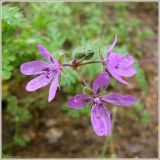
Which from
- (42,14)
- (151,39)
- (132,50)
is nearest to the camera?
(42,14)

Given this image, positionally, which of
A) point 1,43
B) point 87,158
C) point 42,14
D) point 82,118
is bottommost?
point 87,158

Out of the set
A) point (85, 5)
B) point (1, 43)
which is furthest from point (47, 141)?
point (85, 5)

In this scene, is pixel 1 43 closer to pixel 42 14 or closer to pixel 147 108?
pixel 42 14

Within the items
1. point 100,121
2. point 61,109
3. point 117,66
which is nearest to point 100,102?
point 100,121

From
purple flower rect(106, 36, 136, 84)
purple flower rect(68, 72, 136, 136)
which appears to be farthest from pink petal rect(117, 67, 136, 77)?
purple flower rect(68, 72, 136, 136)

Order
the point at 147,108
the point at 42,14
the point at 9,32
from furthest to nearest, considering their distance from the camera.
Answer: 1. the point at 147,108
2. the point at 42,14
3. the point at 9,32

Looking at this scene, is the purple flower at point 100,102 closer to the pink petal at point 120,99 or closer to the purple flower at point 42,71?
the pink petal at point 120,99

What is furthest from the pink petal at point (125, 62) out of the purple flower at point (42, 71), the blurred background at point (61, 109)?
the blurred background at point (61, 109)
